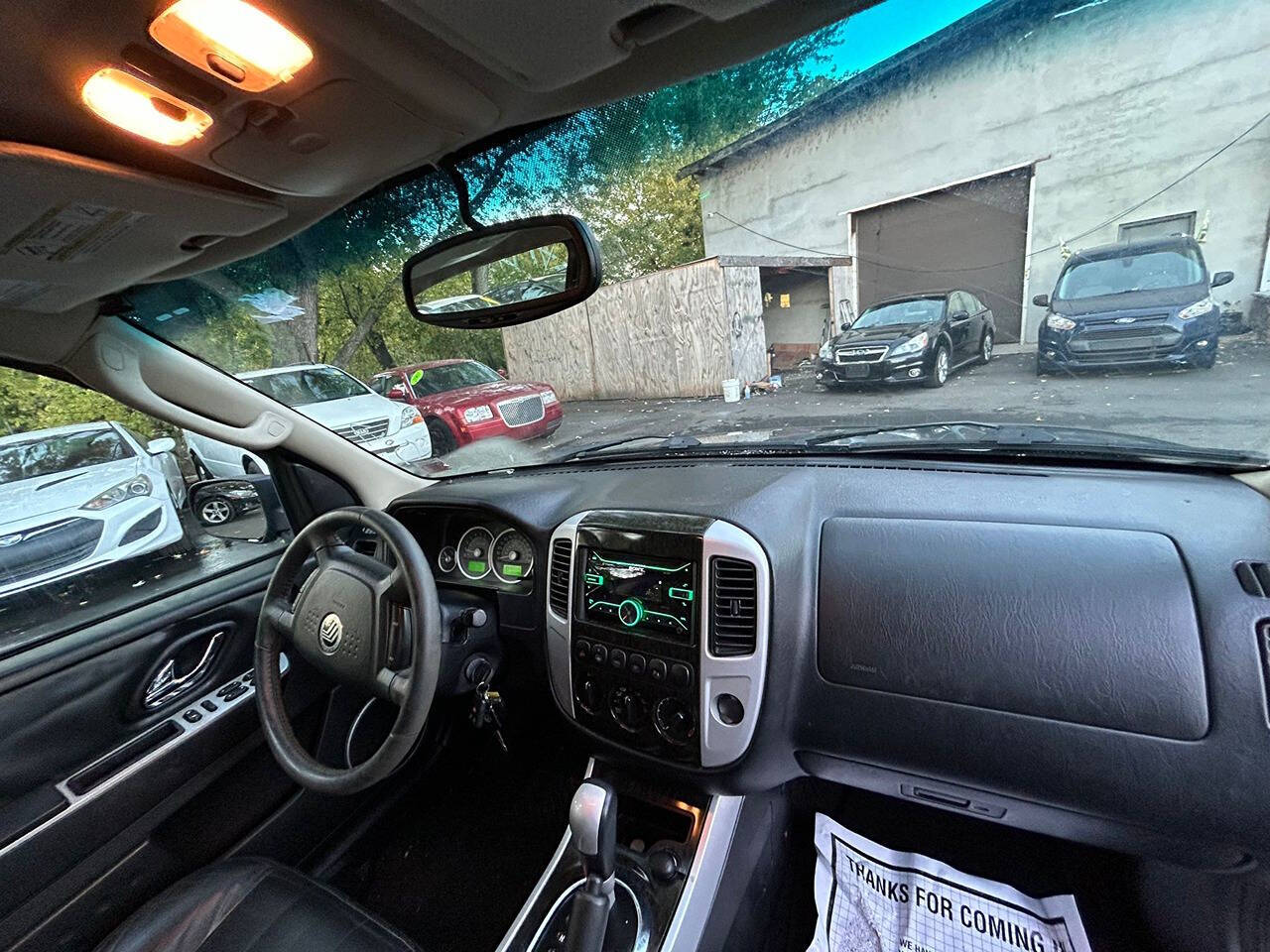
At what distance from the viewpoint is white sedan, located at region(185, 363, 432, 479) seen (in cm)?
207

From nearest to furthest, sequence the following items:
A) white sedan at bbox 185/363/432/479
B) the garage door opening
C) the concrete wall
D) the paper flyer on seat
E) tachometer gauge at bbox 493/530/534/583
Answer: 1. the concrete wall
2. the garage door opening
3. the paper flyer on seat
4. tachometer gauge at bbox 493/530/534/583
5. white sedan at bbox 185/363/432/479

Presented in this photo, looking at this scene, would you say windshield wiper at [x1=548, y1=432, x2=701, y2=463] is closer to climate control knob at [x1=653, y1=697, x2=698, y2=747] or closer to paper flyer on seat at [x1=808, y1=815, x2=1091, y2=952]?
climate control knob at [x1=653, y1=697, x2=698, y2=747]

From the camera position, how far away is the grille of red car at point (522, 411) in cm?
218

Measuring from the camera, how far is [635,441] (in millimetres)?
A: 2031

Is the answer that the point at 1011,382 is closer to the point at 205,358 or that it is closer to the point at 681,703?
the point at 681,703

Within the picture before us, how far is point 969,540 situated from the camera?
1288 millimetres

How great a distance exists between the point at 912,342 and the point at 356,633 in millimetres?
1606

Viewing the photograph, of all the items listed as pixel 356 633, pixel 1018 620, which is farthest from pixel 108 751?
pixel 1018 620

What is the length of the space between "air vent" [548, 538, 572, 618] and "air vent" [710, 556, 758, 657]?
0.45 m

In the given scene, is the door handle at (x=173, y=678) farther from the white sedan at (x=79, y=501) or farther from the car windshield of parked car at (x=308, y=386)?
the car windshield of parked car at (x=308, y=386)

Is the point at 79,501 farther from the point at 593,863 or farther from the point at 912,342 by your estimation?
Answer: the point at 912,342

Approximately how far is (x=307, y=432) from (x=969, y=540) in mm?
2136

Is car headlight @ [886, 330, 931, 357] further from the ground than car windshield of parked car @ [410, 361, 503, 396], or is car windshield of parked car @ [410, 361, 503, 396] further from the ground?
car windshield of parked car @ [410, 361, 503, 396]

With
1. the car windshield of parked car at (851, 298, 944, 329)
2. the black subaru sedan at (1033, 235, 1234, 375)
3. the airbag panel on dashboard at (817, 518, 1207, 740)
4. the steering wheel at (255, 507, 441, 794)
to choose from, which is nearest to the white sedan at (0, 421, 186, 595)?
the steering wheel at (255, 507, 441, 794)
